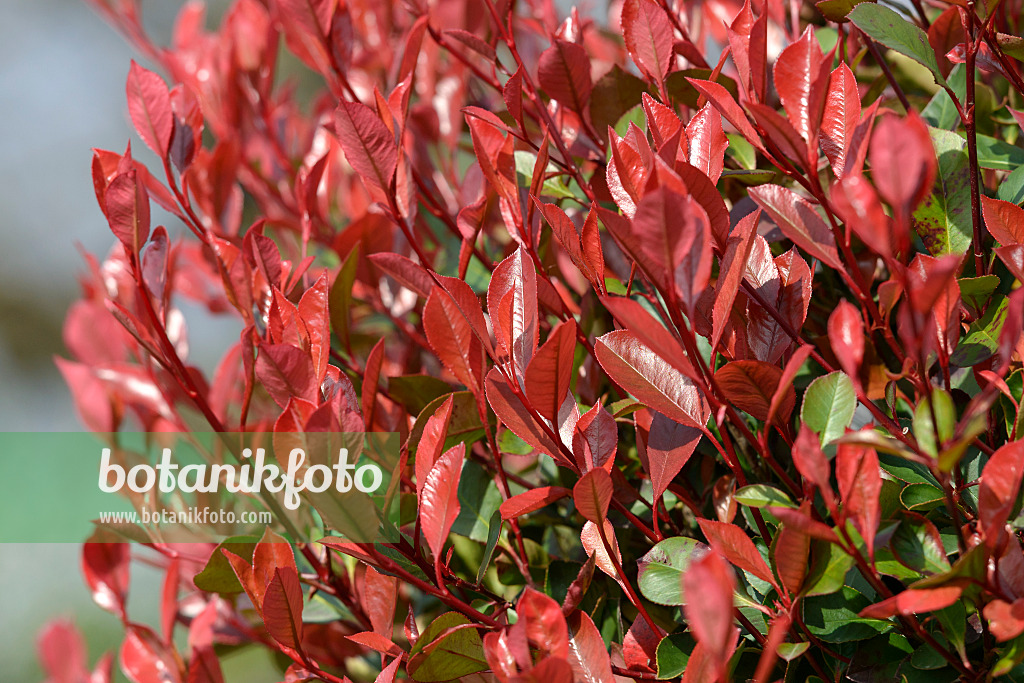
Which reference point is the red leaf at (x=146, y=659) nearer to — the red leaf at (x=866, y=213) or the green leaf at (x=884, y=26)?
the red leaf at (x=866, y=213)

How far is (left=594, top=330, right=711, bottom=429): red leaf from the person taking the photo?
448 millimetres

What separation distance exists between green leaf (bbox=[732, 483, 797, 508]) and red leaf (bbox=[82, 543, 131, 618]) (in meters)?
0.70

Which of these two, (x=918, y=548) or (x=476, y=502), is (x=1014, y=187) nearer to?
(x=918, y=548)

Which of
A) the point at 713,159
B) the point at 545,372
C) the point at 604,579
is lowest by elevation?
the point at 604,579

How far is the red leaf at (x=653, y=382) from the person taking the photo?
448mm

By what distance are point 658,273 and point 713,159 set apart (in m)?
0.15

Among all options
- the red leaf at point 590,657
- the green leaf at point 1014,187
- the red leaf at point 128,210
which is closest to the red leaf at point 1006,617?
the red leaf at point 590,657

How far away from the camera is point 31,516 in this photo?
17.6 feet

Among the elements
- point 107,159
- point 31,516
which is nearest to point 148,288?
point 107,159

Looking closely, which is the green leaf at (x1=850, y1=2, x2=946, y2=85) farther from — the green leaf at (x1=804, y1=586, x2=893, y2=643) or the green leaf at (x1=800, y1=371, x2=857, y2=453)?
the green leaf at (x1=804, y1=586, x2=893, y2=643)

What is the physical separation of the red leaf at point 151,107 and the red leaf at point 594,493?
0.55m

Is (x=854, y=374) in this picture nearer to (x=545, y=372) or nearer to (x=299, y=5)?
(x=545, y=372)

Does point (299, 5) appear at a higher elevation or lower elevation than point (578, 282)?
higher

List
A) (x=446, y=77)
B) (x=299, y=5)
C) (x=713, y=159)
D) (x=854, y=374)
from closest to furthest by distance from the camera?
(x=854, y=374) → (x=713, y=159) → (x=299, y=5) → (x=446, y=77)
